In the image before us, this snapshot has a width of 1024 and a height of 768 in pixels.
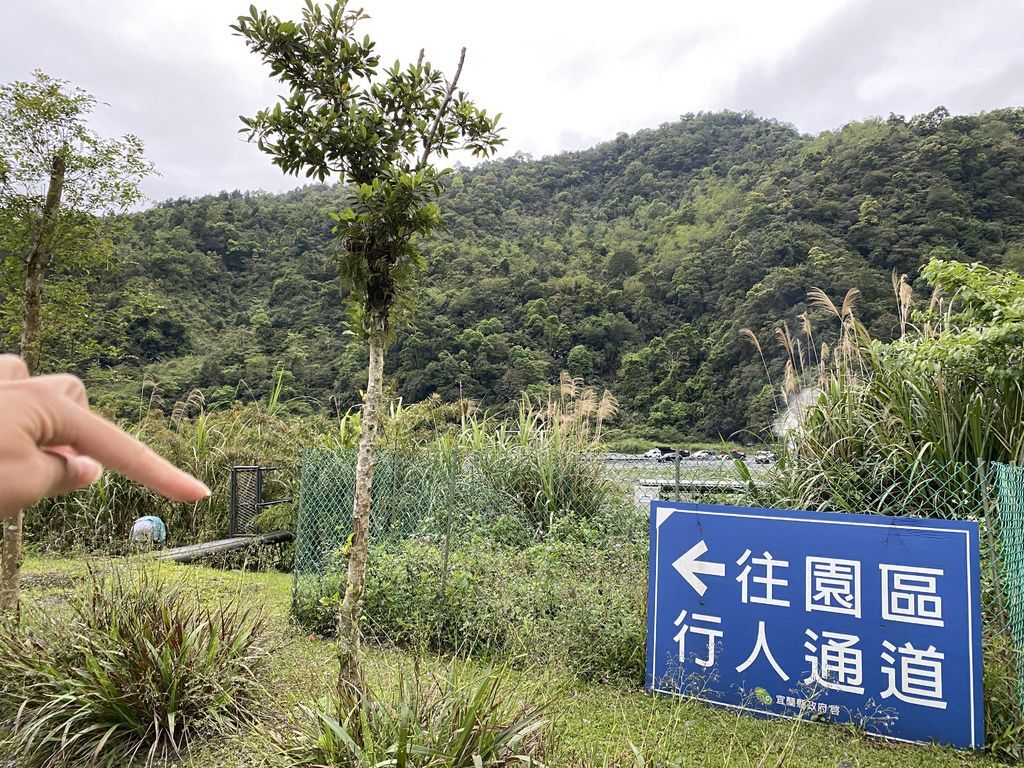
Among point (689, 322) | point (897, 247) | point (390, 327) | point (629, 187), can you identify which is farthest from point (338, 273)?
point (629, 187)

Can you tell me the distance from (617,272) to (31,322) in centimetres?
3535

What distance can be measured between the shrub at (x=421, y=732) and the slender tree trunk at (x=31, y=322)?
8.23 feet

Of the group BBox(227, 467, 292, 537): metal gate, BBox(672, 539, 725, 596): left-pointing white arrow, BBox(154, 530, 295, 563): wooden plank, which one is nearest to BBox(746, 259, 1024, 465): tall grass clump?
BBox(672, 539, 725, 596): left-pointing white arrow

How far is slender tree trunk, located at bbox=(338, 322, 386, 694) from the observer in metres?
2.61

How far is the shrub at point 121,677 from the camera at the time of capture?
2701 mm

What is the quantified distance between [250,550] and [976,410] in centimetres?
665

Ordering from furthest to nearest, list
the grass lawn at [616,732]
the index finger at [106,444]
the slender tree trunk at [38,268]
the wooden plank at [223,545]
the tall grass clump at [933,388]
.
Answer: the wooden plank at [223,545] < the slender tree trunk at [38,268] < the tall grass clump at [933,388] < the grass lawn at [616,732] < the index finger at [106,444]

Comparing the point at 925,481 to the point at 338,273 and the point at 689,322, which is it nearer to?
the point at 338,273

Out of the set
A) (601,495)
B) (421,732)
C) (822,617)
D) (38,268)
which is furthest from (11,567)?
(822,617)

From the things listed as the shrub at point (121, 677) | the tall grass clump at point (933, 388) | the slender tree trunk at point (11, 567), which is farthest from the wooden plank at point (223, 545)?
the tall grass clump at point (933, 388)

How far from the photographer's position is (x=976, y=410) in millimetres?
3600

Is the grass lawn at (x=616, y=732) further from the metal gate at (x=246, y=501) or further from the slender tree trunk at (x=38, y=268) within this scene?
the metal gate at (x=246, y=501)

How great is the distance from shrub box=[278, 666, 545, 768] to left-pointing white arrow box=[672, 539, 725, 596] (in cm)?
160

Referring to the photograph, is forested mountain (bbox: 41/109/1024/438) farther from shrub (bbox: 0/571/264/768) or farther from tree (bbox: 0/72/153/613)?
shrub (bbox: 0/571/264/768)
